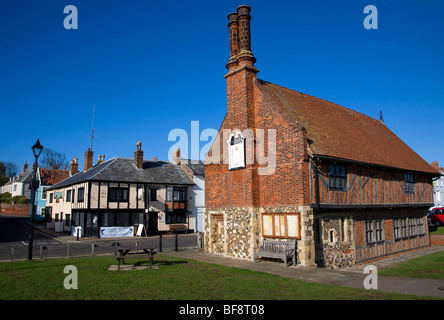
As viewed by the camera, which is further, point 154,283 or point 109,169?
point 109,169

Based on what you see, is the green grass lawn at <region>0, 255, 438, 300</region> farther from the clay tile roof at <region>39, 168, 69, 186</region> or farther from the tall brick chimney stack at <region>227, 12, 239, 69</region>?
the clay tile roof at <region>39, 168, 69, 186</region>

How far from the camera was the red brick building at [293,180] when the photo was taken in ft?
45.7

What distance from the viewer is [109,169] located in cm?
3158

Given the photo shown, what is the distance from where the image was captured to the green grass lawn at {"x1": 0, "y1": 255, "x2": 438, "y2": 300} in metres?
7.91

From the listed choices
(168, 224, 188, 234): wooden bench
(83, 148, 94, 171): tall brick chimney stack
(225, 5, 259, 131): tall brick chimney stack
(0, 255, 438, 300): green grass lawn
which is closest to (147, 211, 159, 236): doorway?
(168, 224, 188, 234): wooden bench

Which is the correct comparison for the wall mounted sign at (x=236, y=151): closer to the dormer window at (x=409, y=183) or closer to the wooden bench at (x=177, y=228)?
the dormer window at (x=409, y=183)

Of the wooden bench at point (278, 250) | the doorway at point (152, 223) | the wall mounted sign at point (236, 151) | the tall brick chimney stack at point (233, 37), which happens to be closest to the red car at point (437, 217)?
the doorway at point (152, 223)

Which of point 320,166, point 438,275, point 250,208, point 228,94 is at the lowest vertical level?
point 438,275

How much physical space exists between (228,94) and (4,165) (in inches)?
3687

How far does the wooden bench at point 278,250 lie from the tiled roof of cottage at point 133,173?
781 inches

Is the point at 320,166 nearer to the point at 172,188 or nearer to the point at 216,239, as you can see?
the point at 216,239

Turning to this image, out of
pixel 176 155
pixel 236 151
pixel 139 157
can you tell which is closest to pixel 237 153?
pixel 236 151
